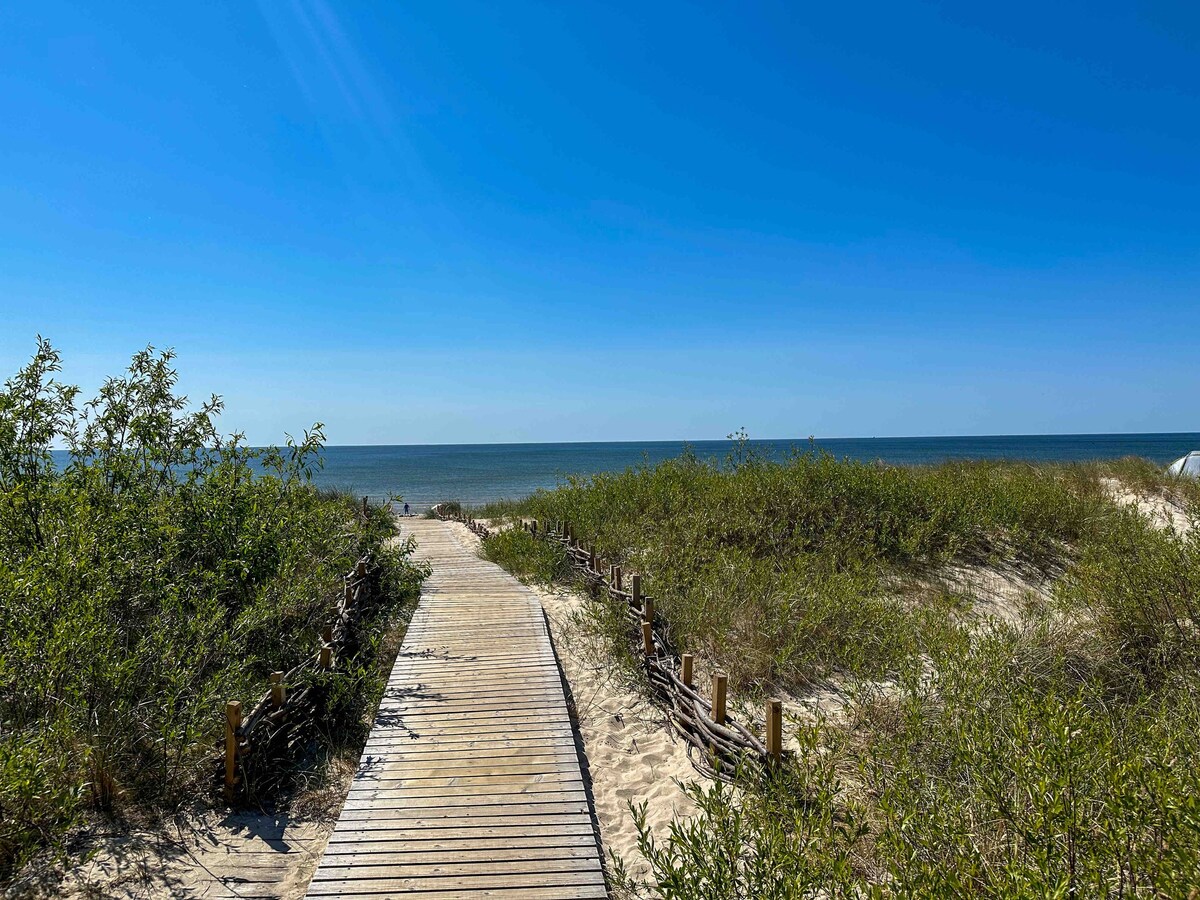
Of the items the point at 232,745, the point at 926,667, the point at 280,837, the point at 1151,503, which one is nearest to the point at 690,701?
the point at 926,667

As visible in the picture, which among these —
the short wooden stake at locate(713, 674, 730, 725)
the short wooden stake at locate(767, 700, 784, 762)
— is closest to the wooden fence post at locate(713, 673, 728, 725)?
the short wooden stake at locate(713, 674, 730, 725)

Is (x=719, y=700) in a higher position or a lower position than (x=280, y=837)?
higher

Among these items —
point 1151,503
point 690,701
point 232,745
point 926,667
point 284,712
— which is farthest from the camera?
point 1151,503

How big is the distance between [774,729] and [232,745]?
4399 millimetres

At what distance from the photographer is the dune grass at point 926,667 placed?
280cm

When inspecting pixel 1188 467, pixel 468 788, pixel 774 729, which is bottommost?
pixel 468 788

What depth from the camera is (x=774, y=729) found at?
4609mm

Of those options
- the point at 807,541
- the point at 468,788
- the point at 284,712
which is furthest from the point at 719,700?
the point at 807,541

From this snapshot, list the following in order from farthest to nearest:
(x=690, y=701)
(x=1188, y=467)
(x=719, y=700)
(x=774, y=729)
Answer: (x=1188, y=467) < (x=690, y=701) < (x=719, y=700) < (x=774, y=729)

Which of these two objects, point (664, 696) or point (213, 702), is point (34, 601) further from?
point (664, 696)

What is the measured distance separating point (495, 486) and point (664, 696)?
4365 centimetres

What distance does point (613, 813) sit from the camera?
4.96 metres

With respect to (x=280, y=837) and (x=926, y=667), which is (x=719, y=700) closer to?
(x=926, y=667)

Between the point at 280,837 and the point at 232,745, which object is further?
the point at 232,745
